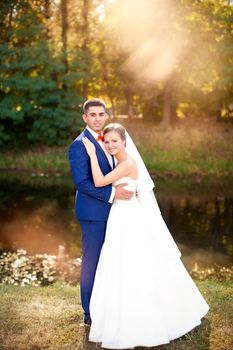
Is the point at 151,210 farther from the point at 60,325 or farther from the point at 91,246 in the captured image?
the point at 60,325

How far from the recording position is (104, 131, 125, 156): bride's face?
4.81 metres

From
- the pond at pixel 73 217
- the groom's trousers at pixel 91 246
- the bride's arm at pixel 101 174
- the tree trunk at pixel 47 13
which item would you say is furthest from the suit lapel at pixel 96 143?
the tree trunk at pixel 47 13

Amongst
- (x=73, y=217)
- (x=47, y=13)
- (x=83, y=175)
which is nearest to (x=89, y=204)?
(x=83, y=175)

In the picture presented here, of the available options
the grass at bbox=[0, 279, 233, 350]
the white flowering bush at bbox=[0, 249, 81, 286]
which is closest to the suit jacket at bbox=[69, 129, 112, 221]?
the grass at bbox=[0, 279, 233, 350]

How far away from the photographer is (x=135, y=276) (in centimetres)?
467

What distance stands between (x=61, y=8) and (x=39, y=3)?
1.23m

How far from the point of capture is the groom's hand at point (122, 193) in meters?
4.82

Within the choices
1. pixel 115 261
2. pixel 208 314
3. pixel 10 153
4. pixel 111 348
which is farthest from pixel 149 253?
pixel 10 153

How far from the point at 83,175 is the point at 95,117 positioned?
0.62m

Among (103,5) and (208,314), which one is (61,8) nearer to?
(103,5)

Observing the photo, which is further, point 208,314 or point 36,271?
point 36,271

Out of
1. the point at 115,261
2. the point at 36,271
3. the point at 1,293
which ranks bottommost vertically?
the point at 36,271

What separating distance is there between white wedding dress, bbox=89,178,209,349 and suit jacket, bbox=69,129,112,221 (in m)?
0.16

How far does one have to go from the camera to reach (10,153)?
2438cm
